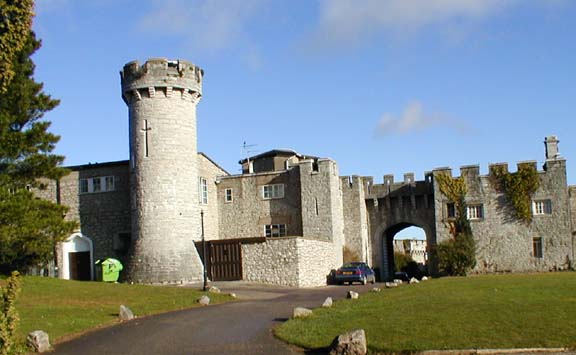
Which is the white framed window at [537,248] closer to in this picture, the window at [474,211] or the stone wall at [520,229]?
the stone wall at [520,229]

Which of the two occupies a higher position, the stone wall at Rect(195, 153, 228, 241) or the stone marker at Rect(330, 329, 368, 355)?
the stone wall at Rect(195, 153, 228, 241)

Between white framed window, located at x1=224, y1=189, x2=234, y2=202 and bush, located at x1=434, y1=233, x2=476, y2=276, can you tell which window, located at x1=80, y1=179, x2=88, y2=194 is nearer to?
white framed window, located at x1=224, y1=189, x2=234, y2=202

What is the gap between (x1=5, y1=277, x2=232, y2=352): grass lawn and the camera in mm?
19250

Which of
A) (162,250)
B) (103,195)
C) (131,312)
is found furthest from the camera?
(103,195)

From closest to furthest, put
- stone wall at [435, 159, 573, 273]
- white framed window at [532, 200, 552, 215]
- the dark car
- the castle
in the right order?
the castle, the dark car, stone wall at [435, 159, 573, 273], white framed window at [532, 200, 552, 215]

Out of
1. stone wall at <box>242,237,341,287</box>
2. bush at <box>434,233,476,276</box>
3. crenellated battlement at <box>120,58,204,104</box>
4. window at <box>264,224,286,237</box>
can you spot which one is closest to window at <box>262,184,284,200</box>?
window at <box>264,224,286,237</box>

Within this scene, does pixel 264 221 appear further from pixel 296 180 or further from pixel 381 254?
pixel 381 254

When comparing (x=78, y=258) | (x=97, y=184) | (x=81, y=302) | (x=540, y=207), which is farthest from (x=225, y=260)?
(x=540, y=207)

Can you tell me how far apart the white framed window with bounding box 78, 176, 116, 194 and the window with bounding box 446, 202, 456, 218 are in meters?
20.6

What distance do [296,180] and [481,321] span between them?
28.4 m

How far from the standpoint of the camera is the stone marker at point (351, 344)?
13742mm

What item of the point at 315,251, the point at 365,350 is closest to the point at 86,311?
the point at 365,350

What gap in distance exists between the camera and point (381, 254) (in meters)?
47.3

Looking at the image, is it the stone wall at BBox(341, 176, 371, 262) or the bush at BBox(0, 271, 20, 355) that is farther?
the stone wall at BBox(341, 176, 371, 262)
